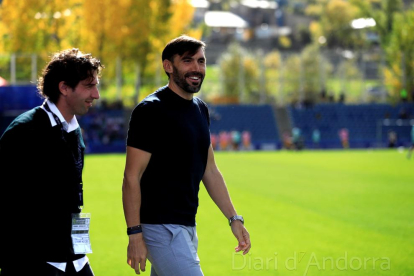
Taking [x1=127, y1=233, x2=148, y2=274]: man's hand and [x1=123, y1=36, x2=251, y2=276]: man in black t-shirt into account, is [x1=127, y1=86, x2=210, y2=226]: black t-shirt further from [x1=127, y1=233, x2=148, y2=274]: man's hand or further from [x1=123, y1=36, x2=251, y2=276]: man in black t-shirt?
[x1=127, y1=233, x2=148, y2=274]: man's hand

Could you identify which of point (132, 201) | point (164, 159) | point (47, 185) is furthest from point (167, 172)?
point (47, 185)

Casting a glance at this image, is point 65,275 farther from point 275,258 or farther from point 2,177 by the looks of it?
point 275,258

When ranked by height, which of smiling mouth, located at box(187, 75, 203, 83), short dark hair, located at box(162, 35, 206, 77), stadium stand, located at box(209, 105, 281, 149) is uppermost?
short dark hair, located at box(162, 35, 206, 77)

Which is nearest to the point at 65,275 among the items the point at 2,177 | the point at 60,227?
the point at 60,227

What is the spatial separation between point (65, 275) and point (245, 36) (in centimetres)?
12138

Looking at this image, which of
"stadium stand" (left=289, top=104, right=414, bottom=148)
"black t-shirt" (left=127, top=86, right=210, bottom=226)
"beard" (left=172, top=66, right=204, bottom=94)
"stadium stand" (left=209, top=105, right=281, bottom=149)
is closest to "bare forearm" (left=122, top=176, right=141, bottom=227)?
"black t-shirt" (left=127, top=86, right=210, bottom=226)

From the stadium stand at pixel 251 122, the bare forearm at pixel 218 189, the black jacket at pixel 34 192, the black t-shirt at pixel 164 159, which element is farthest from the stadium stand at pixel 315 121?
the black jacket at pixel 34 192

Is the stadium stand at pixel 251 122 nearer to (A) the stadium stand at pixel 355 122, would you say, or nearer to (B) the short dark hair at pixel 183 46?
(A) the stadium stand at pixel 355 122

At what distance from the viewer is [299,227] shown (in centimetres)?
1295

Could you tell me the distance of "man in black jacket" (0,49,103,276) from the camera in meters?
4.01

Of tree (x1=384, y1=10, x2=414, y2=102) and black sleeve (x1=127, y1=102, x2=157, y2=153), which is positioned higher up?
tree (x1=384, y1=10, x2=414, y2=102)

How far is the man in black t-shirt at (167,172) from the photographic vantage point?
4.69m

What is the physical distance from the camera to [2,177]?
4008mm

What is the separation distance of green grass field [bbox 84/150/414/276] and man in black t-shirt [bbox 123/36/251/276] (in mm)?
4352
